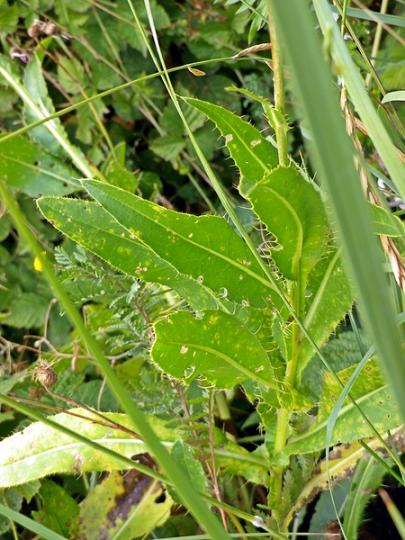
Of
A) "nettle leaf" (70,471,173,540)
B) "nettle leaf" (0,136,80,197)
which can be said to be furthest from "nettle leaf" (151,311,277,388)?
"nettle leaf" (0,136,80,197)

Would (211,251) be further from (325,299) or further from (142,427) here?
(142,427)

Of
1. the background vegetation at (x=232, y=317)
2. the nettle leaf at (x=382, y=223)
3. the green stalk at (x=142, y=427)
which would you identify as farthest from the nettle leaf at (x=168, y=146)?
the green stalk at (x=142, y=427)

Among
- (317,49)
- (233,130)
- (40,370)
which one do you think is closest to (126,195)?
(233,130)

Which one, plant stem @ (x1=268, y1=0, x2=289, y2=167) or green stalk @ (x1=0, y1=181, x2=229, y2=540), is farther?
plant stem @ (x1=268, y1=0, x2=289, y2=167)

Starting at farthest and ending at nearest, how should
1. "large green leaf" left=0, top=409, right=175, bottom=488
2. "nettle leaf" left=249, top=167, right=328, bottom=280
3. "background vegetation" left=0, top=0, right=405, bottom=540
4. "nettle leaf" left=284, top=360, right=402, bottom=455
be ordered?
"large green leaf" left=0, top=409, right=175, bottom=488 < "nettle leaf" left=284, top=360, right=402, bottom=455 < "nettle leaf" left=249, top=167, right=328, bottom=280 < "background vegetation" left=0, top=0, right=405, bottom=540

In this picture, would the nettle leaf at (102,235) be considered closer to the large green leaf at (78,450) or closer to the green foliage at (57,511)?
the large green leaf at (78,450)

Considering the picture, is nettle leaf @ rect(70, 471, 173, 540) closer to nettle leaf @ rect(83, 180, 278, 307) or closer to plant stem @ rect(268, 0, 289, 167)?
nettle leaf @ rect(83, 180, 278, 307)
